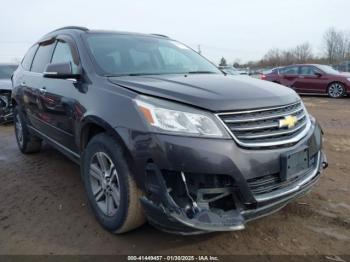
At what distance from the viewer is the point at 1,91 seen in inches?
356

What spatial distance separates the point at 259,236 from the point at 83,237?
4.82 ft

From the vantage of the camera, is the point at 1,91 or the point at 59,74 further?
the point at 1,91

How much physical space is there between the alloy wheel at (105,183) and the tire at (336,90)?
13040 millimetres

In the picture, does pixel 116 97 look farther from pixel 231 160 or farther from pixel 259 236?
pixel 259 236

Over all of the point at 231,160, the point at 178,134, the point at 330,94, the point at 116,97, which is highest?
the point at 116,97

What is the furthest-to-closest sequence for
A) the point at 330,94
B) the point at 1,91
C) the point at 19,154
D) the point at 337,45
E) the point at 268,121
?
the point at 337,45
the point at 330,94
the point at 1,91
the point at 19,154
the point at 268,121

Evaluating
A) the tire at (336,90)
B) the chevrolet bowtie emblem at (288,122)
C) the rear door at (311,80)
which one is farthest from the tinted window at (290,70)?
the chevrolet bowtie emblem at (288,122)

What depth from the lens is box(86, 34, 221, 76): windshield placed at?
3502mm

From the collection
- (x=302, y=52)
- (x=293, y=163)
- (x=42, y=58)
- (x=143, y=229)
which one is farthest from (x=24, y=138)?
(x=302, y=52)

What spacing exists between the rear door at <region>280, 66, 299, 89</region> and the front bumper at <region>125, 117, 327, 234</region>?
13624mm

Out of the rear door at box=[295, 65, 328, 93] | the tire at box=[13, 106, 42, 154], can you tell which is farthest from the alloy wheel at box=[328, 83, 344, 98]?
the tire at box=[13, 106, 42, 154]

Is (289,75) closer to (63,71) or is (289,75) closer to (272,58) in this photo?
(63,71)

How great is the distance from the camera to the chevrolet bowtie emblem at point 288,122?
271cm

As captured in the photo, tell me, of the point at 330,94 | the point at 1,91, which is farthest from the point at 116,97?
the point at 330,94
